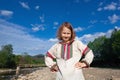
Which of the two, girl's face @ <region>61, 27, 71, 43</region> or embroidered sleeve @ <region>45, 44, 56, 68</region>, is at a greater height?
girl's face @ <region>61, 27, 71, 43</region>

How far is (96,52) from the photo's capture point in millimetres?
95500

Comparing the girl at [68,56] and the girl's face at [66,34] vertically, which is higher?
the girl's face at [66,34]

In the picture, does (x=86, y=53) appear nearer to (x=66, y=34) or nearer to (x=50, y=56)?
(x=66, y=34)

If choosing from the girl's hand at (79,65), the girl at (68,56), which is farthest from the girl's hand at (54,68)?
the girl's hand at (79,65)

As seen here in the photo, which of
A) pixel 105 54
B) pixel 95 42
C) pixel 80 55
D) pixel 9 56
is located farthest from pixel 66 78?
Result: pixel 9 56

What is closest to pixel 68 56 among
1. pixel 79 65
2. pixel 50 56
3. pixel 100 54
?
pixel 79 65

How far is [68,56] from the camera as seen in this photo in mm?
4648

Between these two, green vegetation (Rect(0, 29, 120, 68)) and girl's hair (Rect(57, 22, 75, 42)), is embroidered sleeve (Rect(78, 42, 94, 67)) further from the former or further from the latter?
green vegetation (Rect(0, 29, 120, 68))

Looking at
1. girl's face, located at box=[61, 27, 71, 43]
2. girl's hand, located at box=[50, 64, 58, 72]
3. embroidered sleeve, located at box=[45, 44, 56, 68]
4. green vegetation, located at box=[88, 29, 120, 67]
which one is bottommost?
girl's hand, located at box=[50, 64, 58, 72]

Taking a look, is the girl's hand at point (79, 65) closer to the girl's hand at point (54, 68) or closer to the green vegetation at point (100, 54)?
the girl's hand at point (54, 68)

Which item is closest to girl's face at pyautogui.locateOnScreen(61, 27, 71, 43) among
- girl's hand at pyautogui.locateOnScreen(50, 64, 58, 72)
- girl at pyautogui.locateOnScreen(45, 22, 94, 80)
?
girl at pyautogui.locateOnScreen(45, 22, 94, 80)

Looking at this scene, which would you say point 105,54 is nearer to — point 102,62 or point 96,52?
point 102,62

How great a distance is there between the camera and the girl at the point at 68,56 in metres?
4.52

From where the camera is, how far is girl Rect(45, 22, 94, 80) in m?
4.52
